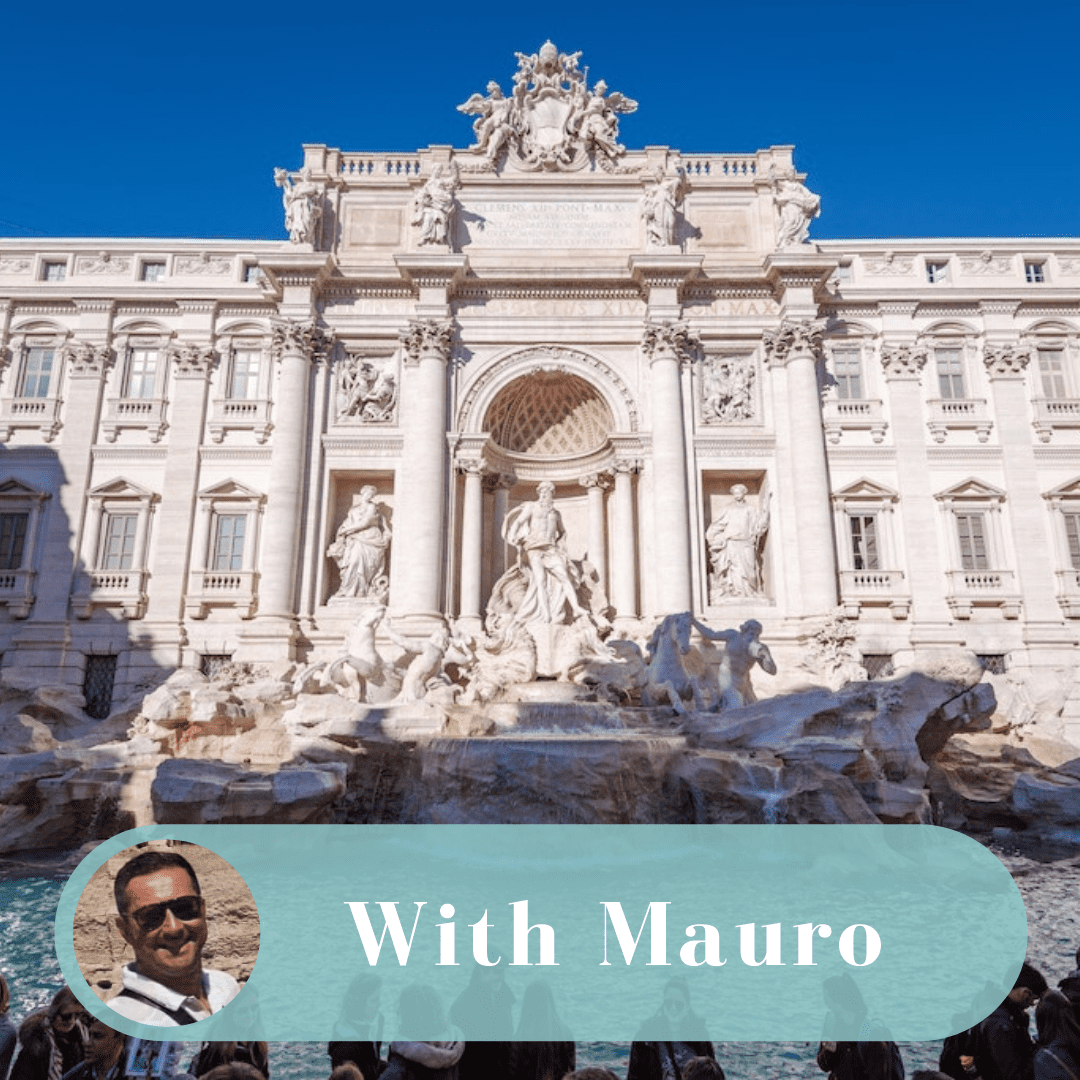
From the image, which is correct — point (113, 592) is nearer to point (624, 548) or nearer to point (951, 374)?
point (624, 548)

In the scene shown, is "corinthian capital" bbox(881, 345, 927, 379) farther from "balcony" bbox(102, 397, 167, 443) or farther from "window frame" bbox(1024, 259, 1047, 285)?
"balcony" bbox(102, 397, 167, 443)

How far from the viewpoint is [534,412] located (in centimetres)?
2178

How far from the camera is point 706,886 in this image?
28.8 ft

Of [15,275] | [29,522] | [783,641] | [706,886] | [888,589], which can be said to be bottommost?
[706,886]

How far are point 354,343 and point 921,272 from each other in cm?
1507

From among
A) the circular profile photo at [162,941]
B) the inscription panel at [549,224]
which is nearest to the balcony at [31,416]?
the inscription panel at [549,224]

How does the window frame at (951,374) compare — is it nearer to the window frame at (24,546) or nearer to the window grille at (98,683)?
the window grille at (98,683)

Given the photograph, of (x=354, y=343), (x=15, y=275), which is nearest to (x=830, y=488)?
(x=354, y=343)

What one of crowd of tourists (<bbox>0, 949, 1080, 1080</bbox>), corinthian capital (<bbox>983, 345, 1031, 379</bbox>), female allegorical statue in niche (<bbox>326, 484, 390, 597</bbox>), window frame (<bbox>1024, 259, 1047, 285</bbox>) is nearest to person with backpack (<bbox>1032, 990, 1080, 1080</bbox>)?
crowd of tourists (<bbox>0, 949, 1080, 1080</bbox>)

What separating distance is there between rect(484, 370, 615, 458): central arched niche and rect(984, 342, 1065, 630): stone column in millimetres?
9929

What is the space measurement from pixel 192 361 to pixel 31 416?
167 inches

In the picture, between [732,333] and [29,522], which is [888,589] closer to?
[732,333]

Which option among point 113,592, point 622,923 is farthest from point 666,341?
point 622,923

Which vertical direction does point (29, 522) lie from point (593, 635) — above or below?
above
